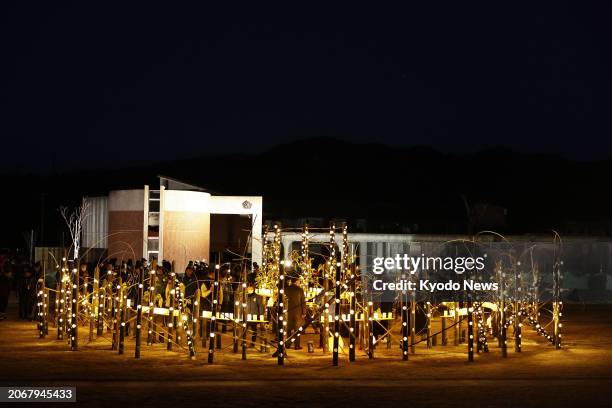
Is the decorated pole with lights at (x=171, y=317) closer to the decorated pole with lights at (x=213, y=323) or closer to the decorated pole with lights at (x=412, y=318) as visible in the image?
the decorated pole with lights at (x=213, y=323)

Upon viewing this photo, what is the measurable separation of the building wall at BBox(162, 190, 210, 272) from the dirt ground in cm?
1034

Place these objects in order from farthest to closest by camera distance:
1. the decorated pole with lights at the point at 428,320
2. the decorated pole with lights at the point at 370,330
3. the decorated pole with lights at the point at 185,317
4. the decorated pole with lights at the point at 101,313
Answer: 1. the decorated pole with lights at the point at 101,313
2. the decorated pole with lights at the point at 428,320
3. the decorated pole with lights at the point at 370,330
4. the decorated pole with lights at the point at 185,317

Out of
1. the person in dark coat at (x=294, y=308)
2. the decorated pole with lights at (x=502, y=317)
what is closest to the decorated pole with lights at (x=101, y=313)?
the person in dark coat at (x=294, y=308)

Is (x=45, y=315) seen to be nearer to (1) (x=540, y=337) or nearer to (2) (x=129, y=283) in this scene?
(2) (x=129, y=283)

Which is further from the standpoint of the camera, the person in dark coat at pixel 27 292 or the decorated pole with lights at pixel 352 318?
the person in dark coat at pixel 27 292

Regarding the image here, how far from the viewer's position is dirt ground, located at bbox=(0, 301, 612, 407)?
33.6ft

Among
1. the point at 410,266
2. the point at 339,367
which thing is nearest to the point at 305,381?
the point at 339,367

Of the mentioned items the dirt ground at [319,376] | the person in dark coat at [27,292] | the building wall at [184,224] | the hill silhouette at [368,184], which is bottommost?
the dirt ground at [319,376]

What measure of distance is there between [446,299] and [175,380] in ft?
18.2

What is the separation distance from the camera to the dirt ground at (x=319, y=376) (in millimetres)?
10250

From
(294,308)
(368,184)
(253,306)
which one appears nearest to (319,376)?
(294,308)

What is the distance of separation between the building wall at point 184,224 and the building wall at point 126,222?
87cm

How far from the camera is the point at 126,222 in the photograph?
27234 millimetres

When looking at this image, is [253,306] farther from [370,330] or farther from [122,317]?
[370,330]
